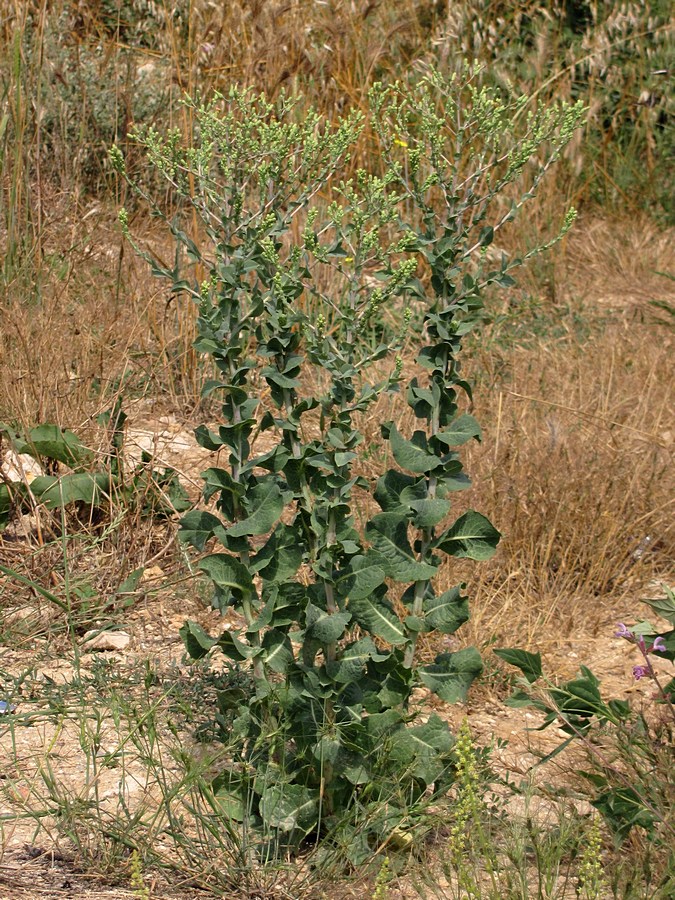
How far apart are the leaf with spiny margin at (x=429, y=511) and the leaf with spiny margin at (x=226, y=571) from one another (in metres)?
0.32

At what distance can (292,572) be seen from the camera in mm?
1920

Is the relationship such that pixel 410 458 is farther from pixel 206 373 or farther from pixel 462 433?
pixel 206 373

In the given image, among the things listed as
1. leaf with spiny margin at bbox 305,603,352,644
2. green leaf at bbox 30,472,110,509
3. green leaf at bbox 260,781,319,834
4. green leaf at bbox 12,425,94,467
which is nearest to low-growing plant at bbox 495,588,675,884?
leaf with spiny margin at bbox 305,603,352,644

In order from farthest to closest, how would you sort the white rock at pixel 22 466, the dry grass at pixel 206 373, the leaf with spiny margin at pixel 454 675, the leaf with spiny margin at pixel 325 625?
the white rock at pixel 22 466
the dry grass at pixel 206 373
the leaf with spiny margin at pixel 454 675
the leaf with spiny margin at pixel 325 625

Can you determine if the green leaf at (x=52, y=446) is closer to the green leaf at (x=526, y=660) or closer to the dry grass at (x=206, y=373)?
the dry grass at (x=206, y=373)

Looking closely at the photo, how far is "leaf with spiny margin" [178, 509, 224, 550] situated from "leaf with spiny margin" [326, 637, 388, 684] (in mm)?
318

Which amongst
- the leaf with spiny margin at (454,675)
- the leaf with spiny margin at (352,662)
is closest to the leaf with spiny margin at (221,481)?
the leaf with spiny margin at (352,662)

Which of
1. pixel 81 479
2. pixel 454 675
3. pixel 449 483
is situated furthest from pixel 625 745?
pixel 81 479

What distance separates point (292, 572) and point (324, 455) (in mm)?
238

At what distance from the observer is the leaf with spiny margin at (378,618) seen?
1926 mm

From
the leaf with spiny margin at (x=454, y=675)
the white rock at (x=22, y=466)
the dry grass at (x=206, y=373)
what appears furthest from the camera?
the white rock at (x=22, y=466)

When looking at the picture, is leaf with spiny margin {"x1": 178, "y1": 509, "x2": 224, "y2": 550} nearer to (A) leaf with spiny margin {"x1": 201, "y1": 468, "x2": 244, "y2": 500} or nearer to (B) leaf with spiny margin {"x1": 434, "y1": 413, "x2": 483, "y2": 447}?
(A) leaf with spiny margin {"x1": 201, "y1": 468, "x2": 244, "y2": 500}

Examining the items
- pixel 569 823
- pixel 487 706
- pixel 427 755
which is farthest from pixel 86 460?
pixel 569 823

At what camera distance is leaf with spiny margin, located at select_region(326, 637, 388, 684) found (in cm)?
188
